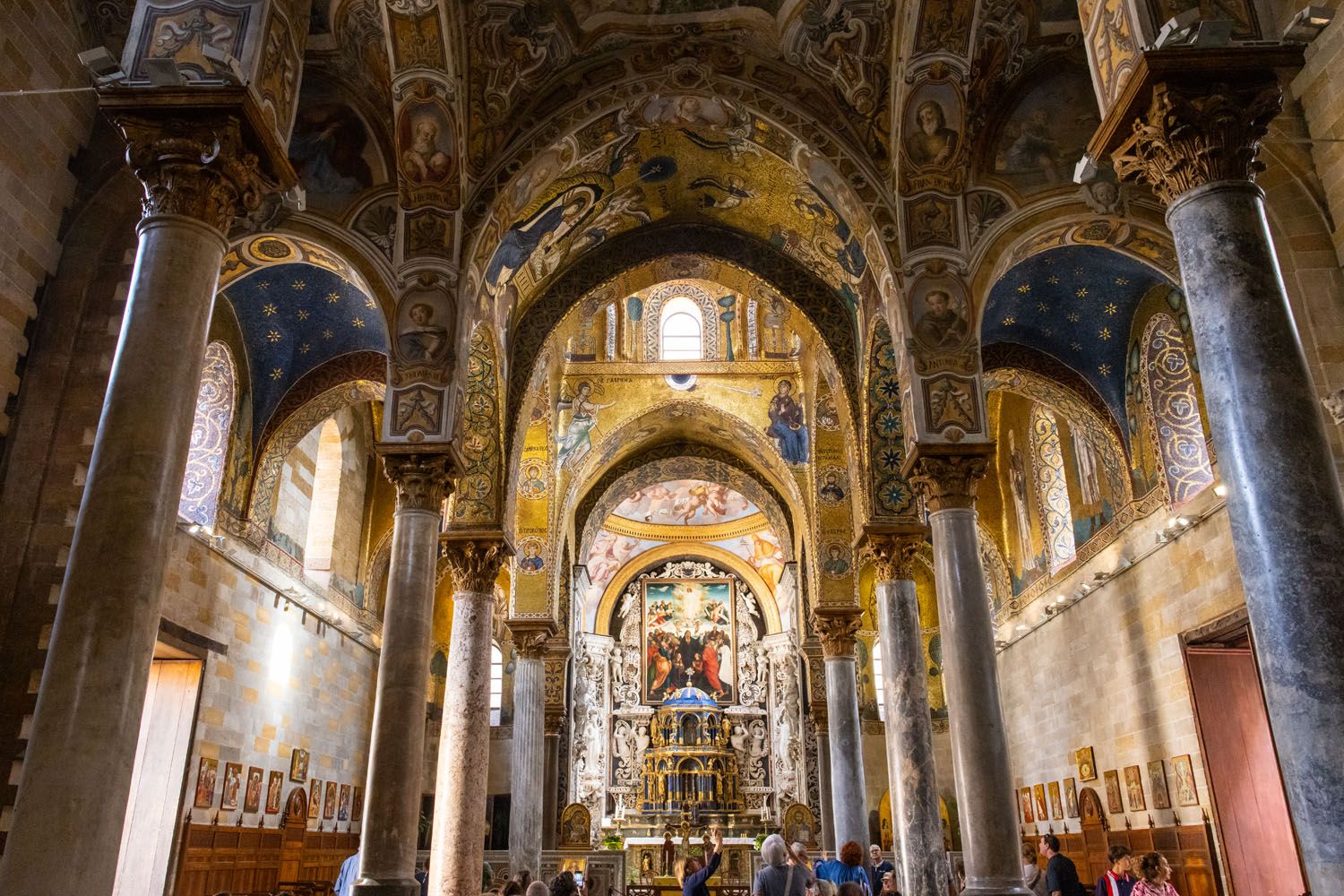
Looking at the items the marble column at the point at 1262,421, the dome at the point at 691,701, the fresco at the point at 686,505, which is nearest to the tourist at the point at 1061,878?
the marble column at the point at 1262,421

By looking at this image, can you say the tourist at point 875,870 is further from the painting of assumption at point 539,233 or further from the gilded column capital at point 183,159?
the gilded column capital at point 183,159

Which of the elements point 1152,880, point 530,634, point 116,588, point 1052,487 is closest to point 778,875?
point 1152,880

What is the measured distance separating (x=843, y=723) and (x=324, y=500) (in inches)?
393

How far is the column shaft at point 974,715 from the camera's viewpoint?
8.42 metres

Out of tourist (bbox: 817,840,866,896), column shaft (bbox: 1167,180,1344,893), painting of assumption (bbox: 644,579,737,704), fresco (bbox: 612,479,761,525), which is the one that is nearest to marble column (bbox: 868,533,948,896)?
tourist (bbox: 817,840,866,896)

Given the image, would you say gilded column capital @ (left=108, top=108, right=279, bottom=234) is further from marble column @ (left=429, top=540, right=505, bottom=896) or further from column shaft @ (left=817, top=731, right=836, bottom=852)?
column shaft @ (left=817, top=731, right=836, bottom=852)

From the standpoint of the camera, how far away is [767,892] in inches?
259

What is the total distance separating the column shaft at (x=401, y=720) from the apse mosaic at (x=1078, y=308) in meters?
7.53

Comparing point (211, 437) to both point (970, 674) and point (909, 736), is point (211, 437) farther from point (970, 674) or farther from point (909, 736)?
point (970, 674)

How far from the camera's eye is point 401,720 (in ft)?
29.6

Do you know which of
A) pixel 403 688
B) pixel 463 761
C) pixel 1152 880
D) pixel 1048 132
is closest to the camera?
pixel 1152 880

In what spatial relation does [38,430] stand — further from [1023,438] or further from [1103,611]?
[1023,438]

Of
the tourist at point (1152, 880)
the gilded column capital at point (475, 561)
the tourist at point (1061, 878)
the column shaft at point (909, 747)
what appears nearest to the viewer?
the tourist at point (1152, 880)

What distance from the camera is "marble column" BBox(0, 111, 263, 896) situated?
15.5 feet
